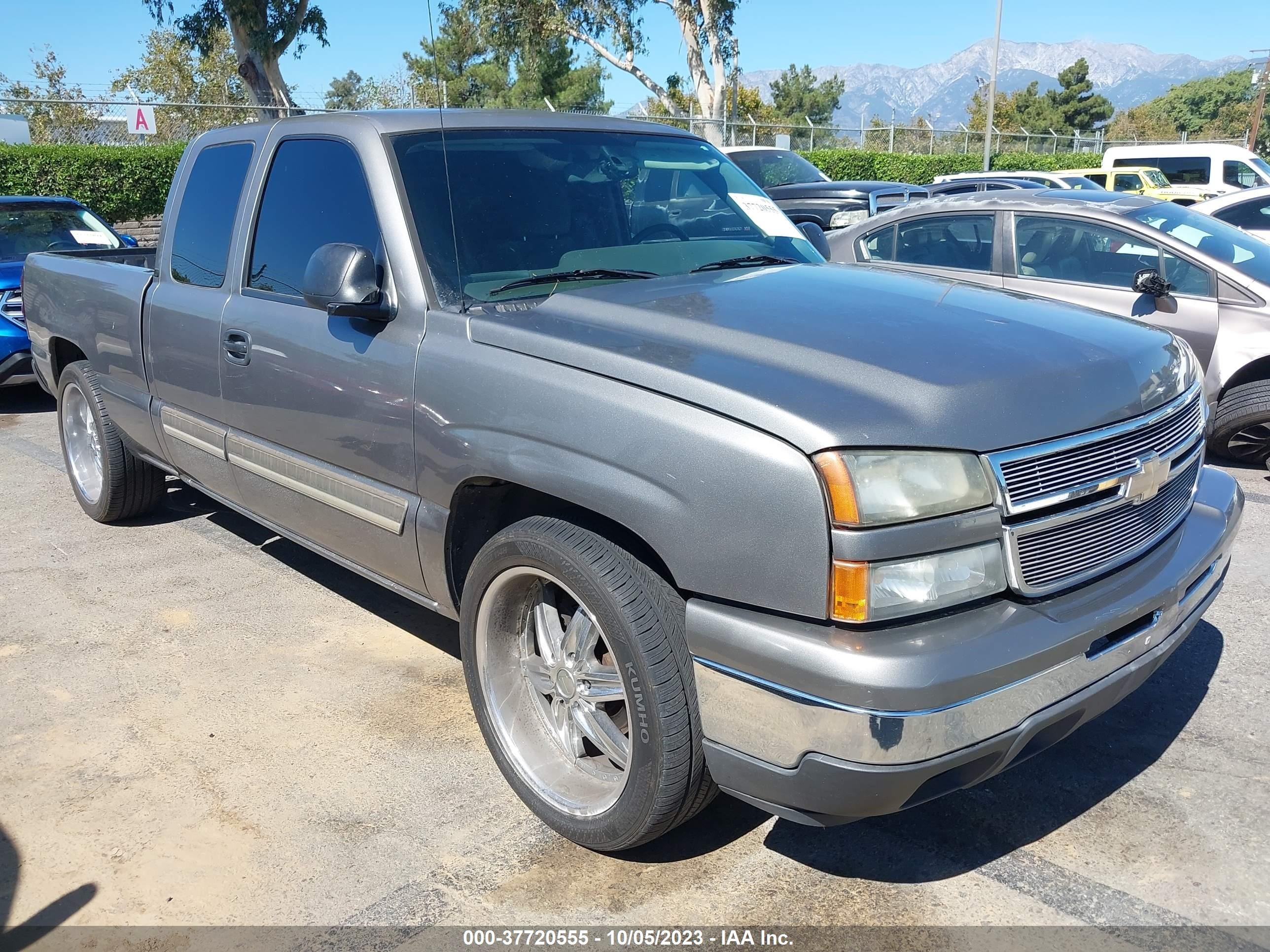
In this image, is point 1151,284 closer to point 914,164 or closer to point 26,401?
point 26,401

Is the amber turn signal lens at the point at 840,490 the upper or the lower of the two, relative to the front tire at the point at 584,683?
upper

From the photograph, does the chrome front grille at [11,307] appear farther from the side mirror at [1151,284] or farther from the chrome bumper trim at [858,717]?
the side mirror at [1151,284]

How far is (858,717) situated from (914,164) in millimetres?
31692

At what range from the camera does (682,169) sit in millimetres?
4000

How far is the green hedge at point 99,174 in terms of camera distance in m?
15.6

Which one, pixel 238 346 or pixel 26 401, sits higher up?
pixel 238 346

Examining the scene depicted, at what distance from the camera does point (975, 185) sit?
17.1 m

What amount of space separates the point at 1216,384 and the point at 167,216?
5.72 metres

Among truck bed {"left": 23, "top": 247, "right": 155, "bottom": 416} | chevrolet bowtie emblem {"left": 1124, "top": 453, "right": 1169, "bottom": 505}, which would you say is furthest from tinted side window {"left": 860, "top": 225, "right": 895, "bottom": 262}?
chevrolet bowtie emblem {"left": 1124, "top": 453, "right": 1169, "bottom": 505}

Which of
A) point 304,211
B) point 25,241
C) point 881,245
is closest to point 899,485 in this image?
point 304,211

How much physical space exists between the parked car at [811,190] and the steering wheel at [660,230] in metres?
9.04

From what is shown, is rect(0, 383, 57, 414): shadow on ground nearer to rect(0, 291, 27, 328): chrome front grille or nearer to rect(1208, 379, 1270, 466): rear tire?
rect(0, 291, 27, 328): chrome front grille

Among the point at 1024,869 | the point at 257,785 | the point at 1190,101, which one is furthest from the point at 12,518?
the point at 1190,101

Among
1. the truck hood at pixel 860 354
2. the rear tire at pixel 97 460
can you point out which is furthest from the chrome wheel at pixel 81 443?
the truck hood at pixel 860 354
